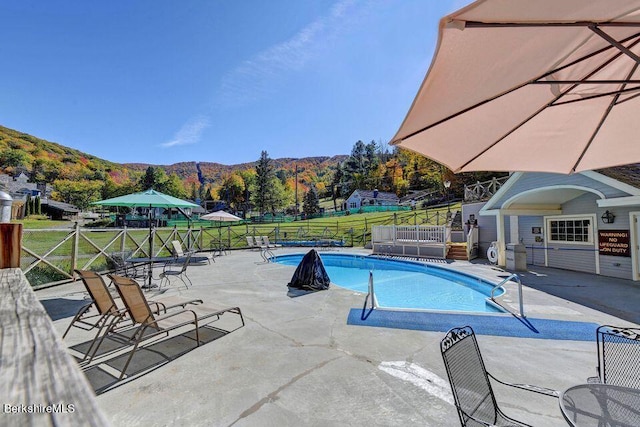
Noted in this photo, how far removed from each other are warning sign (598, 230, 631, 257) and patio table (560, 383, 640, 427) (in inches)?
343

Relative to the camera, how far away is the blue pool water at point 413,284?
669cm

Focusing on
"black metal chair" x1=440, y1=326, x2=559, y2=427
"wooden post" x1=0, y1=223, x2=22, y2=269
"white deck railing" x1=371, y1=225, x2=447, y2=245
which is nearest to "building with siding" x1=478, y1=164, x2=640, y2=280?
"white deck railing" x1=371, y1=225, x2=447, y2=245

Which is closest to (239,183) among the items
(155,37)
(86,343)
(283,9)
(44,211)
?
(44,211)

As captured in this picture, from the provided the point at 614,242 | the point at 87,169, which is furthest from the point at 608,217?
the point at 87,169

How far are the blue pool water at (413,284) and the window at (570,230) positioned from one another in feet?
13.1

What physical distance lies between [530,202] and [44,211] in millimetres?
52395

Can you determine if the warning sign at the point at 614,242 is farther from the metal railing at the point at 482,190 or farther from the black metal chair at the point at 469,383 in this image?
the black metal chair at the point at 469,383

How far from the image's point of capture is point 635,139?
2779 mm

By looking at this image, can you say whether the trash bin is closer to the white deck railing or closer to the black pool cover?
the white deck railing

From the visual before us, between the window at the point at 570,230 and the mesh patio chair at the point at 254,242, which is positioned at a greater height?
the window at the point at 570,230

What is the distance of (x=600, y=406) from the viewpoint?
1.70 metres

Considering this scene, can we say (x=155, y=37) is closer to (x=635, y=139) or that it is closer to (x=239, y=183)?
(x=635, y=139)

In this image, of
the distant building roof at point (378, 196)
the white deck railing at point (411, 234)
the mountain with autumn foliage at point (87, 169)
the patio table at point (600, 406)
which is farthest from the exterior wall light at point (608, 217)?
the mountain with autumn foliage at point (87, 169)

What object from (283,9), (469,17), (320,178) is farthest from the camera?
(320,178)
